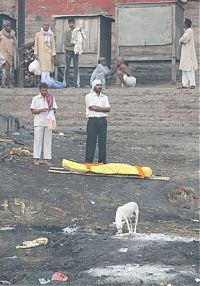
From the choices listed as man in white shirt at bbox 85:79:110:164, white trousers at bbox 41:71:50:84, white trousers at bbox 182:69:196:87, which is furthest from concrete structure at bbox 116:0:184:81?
man in white shirt at bbox 85:79:110:164

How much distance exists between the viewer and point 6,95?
2067 centimetres

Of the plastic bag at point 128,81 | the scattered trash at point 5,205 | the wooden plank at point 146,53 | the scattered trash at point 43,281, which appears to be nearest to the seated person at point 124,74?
the plastic bag at point 128,81

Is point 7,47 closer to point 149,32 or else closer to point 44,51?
point 44,51

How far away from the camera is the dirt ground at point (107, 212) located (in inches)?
328

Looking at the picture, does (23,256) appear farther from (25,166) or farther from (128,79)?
(128,79)

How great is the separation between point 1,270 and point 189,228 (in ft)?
10.2

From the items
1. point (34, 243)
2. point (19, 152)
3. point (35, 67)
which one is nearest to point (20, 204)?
Result: point (34, 243)

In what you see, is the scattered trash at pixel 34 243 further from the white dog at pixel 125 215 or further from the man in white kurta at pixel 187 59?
the man in white kurta at pixel 187 59

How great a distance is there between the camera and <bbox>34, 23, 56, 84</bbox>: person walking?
21.2 meters

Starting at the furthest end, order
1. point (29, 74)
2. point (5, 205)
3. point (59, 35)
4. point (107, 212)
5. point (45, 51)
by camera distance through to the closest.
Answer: point (59, 35) < point (29, 74) < point (45, 51) < point (107, 212) < point (5, 205)

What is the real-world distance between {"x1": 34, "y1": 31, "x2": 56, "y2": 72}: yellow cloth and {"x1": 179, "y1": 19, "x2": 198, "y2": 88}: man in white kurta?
10.7 ft

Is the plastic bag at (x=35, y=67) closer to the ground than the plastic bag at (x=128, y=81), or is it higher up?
higher up

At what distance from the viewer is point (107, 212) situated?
11.3 metres

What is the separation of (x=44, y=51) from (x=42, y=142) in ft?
27.3
